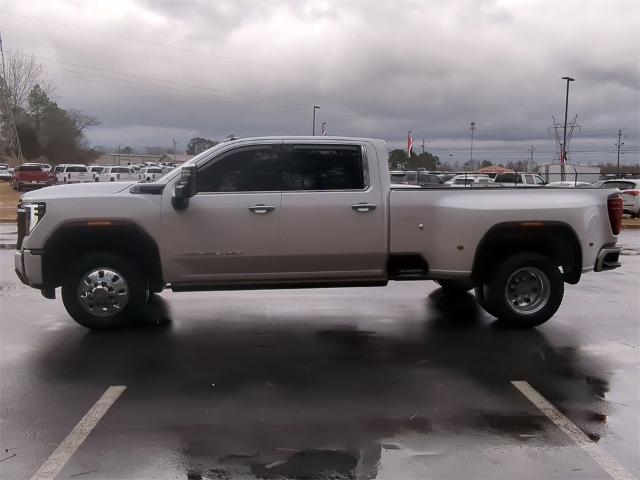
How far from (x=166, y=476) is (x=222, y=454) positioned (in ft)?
1.32

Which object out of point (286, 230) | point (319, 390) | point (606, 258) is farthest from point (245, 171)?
point (606, 258)

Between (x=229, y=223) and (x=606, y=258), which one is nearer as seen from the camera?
(x=229, y=223)

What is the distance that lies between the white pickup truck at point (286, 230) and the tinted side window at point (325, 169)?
1cm

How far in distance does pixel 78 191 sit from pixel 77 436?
3.25m

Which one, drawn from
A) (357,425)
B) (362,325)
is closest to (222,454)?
(357,425)

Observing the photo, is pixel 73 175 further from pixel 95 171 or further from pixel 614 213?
pixel 614 213

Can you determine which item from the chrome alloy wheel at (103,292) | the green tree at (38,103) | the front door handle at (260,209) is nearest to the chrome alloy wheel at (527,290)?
the front door handle at (260,209)

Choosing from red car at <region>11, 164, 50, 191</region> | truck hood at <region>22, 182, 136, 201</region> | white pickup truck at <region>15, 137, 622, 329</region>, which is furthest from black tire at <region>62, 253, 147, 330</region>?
red car at <region>11, 164, 50, 191</region>

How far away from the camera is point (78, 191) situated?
262 inches

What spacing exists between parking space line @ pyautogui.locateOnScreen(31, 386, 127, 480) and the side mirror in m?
2.09

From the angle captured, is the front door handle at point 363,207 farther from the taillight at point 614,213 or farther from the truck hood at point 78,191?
the taillight at point 614,213

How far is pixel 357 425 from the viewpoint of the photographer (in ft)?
14.3

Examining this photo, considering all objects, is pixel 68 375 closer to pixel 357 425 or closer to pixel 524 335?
pixel 357 425

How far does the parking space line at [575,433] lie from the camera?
12.4 feet
